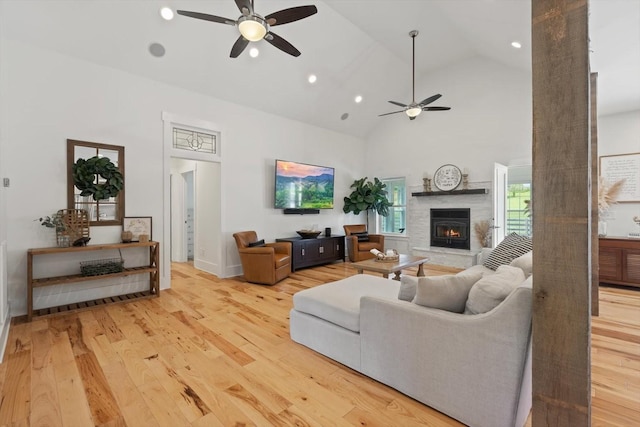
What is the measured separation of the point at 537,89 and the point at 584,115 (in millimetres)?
212

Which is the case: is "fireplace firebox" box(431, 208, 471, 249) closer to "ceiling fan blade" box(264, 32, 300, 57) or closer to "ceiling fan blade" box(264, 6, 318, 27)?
"ceiling fan blade" box(264, 32, 300, 57)

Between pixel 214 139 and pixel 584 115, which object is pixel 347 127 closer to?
pixel 214 139

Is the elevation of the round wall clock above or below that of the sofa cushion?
above

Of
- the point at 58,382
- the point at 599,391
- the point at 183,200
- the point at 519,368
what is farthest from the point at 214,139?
the point at 599,391

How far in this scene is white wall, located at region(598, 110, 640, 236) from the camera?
4531 mm

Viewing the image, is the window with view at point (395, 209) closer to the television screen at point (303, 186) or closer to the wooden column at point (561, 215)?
the television screen at point (303, 186)

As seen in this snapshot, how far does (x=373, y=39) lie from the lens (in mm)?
5223


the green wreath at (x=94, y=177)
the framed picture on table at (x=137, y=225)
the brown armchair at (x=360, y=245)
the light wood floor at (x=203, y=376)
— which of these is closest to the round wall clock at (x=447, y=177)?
the brown armchair at (x=360, y=245)

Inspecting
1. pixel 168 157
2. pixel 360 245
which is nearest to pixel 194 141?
pixel 168 157

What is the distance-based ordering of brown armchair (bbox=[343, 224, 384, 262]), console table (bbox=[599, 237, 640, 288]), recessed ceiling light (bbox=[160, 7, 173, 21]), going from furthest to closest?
brown armchair (bbox=[343, 224, 384, 262]), console table (bbox=[599, 237, 640, 288]), recessed ceiling light (bbox=[160, 7, 173, 21])

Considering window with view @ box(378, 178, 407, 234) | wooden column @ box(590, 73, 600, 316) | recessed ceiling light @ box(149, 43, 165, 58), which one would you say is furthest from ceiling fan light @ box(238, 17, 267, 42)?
window with view @ box(378, 178, 407, 234)

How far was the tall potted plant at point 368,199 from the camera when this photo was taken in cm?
707

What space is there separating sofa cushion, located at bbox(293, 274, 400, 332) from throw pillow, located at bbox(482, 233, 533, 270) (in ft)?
5.21

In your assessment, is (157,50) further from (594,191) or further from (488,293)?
(594,191)
